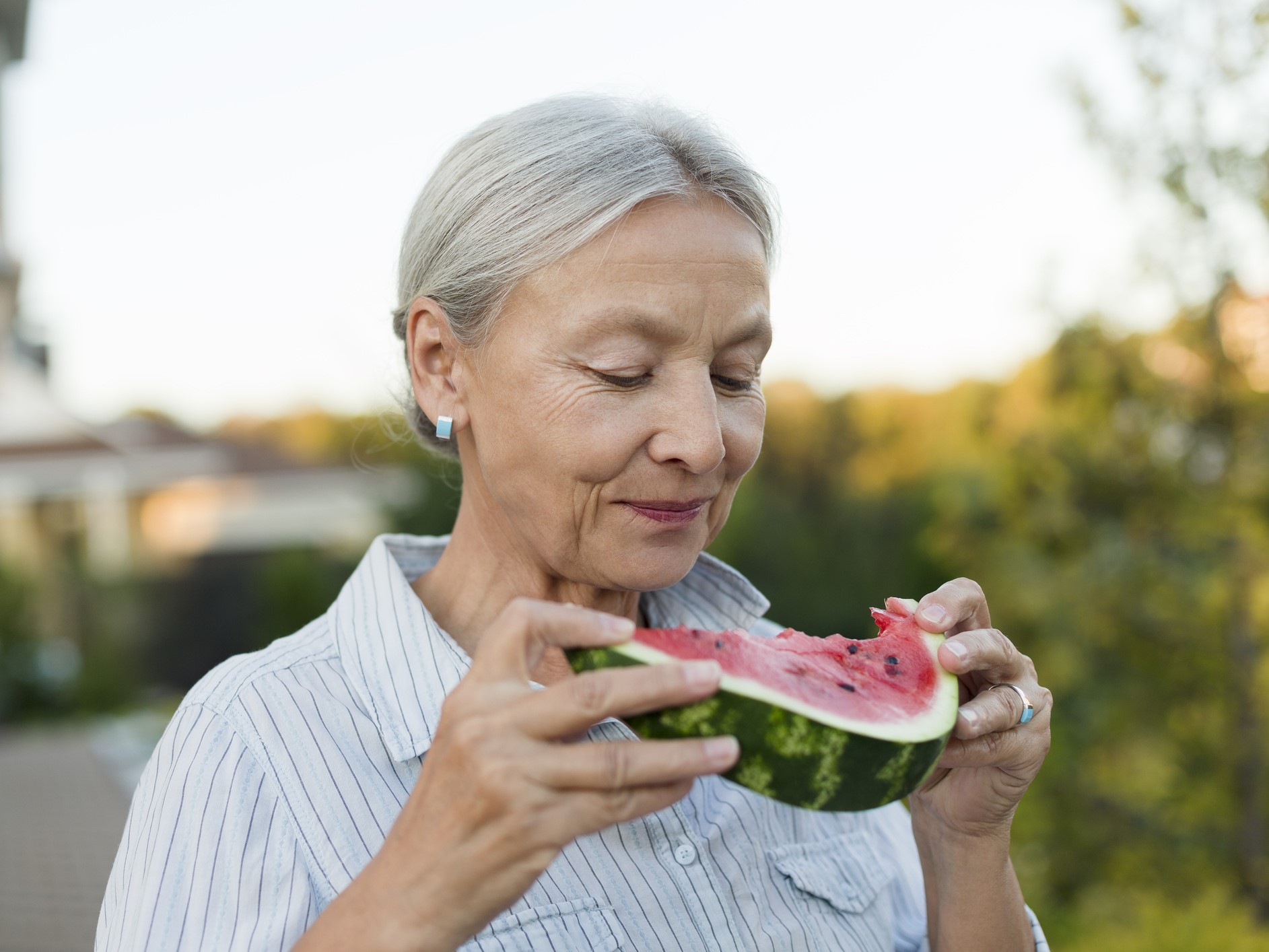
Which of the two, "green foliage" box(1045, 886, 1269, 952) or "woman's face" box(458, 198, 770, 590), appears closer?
"woman's face" box(458, 198, 770, 590)

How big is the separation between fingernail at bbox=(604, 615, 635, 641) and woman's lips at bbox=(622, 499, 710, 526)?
1.80 ft

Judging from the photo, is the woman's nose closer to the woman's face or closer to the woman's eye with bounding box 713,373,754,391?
the woman's face

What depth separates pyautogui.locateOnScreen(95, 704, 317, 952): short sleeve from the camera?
161cm

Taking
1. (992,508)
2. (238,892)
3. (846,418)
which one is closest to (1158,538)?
(992,508)

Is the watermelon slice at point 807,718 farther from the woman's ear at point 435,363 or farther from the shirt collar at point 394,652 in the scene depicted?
the woman's ear at point 435,363

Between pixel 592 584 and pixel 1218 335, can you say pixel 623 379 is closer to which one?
pixel 592 584

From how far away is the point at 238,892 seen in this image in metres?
1.64

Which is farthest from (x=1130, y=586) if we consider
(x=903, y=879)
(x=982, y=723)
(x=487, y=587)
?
(x=487, y=587)

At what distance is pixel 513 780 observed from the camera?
4.36 ft

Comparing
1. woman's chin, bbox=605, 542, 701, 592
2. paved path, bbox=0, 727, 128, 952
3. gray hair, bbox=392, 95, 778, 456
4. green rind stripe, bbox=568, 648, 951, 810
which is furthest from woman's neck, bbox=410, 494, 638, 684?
paved path, bbox=0, 727, 128, 952

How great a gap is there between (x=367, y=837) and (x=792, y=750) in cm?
75

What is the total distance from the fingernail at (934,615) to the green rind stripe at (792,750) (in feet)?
0.90

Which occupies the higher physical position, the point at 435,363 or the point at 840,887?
the point at 435,363

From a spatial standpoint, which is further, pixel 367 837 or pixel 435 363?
pixel 435 363
